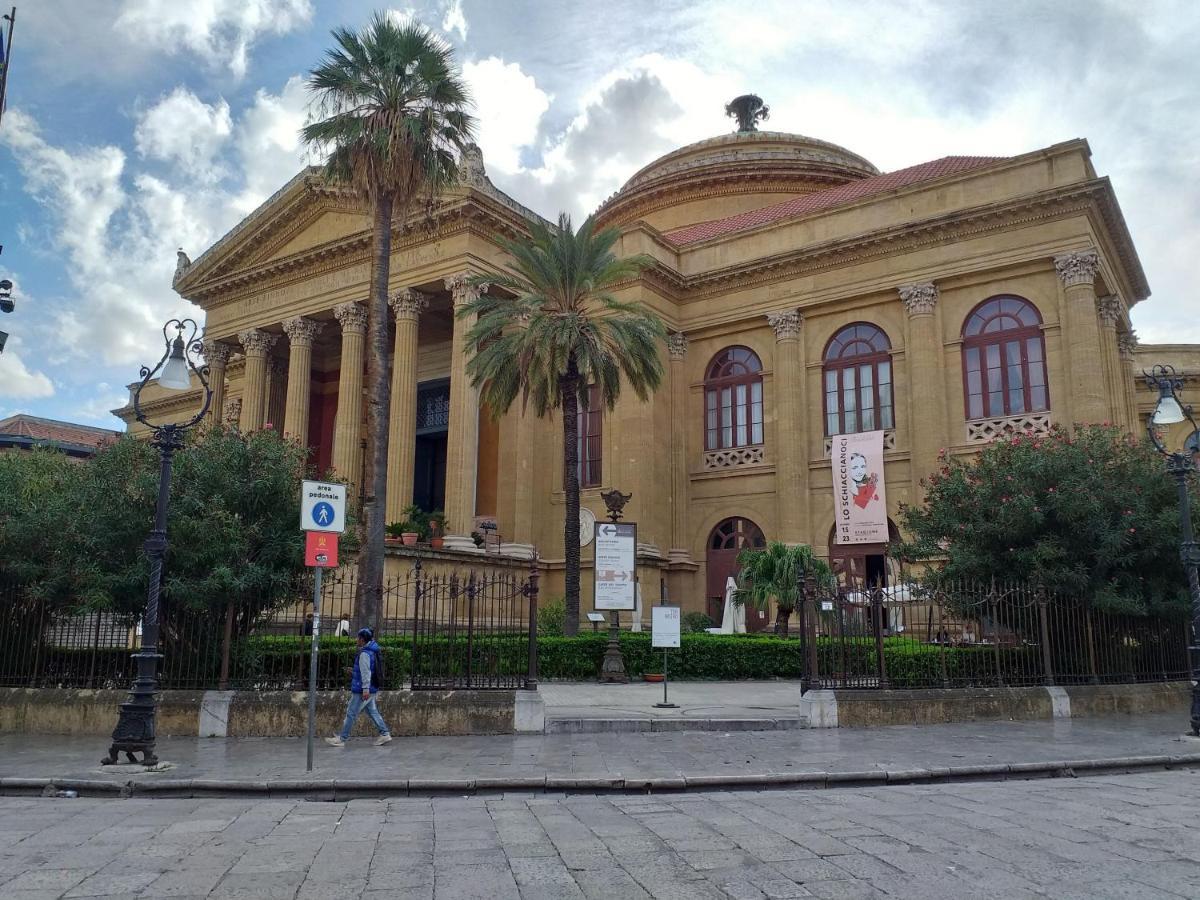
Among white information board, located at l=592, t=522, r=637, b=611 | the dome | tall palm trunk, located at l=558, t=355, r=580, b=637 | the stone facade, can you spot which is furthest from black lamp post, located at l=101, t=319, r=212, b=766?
the dome

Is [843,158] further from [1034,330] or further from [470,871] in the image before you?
[470,871]

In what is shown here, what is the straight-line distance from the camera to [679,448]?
3338 centimetres

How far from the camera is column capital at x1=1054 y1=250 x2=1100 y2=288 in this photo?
26.6 meters

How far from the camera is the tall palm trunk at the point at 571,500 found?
22.0 m

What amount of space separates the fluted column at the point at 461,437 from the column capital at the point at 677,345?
7030 mm

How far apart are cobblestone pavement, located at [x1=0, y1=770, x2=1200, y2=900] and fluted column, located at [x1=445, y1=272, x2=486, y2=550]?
66.0 ft

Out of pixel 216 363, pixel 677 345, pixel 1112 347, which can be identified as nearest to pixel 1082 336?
pixel 1112 347

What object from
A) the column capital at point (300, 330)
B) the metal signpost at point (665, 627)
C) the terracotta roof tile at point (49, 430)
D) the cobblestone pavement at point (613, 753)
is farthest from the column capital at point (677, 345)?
the terracotta roof tile at point (49, 430)

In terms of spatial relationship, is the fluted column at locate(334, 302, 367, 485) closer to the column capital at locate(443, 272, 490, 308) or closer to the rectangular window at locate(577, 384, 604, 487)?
the column capital at locate(443, 272, 490, 308)

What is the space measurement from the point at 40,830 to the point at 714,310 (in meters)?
28.8

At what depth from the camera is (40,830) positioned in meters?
7.01

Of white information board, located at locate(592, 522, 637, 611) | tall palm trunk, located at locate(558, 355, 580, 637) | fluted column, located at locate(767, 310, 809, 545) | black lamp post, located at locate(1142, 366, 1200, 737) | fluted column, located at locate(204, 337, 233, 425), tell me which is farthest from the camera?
fluted column, located at locate(204, 337, 233, 425)

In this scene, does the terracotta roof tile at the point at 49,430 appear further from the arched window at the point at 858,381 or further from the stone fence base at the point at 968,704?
the stone fence base at the point at 968,704

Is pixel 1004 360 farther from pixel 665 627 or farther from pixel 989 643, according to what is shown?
pixel 665 627
